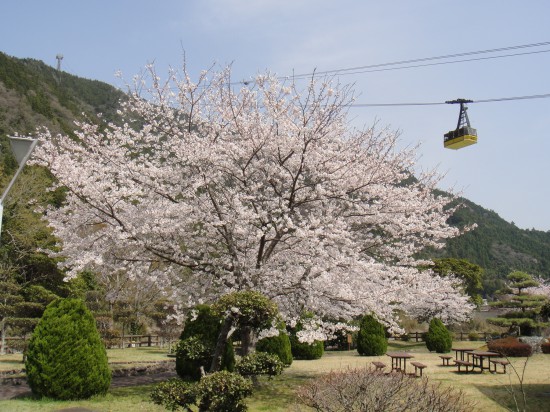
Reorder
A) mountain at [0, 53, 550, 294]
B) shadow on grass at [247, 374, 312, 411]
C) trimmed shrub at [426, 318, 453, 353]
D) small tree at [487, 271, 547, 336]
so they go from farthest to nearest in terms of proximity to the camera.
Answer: mountain at [0, 53, 550, 294] < small tree at [487, 271, 547, 336] < trimmed shrub at [426, 318, 453, 353] < shadow on grass at [247, 374, 312, 411]

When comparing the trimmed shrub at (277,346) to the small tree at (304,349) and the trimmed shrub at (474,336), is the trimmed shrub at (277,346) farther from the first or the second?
the trimmed shrub at (474,336)

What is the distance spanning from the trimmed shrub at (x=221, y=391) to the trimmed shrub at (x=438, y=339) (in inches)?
752

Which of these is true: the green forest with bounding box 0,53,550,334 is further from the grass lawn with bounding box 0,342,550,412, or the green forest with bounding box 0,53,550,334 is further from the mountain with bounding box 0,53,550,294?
the grass lawn with bounding box 0,342,550,412

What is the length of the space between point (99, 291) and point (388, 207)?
17766 mm

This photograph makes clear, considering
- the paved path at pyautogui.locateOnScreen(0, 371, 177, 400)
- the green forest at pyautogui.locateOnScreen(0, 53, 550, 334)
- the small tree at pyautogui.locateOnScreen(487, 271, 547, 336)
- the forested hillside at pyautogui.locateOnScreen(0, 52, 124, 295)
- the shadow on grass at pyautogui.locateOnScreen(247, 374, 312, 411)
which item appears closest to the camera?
the shadow on grass at pyautogui.locateOnScreen(247, 374, 312, 411)

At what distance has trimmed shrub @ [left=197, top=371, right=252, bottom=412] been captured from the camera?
7.69m

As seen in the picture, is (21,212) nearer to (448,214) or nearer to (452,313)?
(448,214)

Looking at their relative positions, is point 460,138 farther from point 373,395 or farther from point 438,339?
point 438,339

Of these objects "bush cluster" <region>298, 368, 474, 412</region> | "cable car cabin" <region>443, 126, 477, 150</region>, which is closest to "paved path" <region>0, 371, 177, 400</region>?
"bush cluster" <region>298, 368, 474, 412</region>

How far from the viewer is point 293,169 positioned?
10695 millimetres

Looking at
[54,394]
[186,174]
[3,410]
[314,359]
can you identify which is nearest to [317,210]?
[186,174]

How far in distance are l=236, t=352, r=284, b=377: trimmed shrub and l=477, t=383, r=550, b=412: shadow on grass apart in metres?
4.51

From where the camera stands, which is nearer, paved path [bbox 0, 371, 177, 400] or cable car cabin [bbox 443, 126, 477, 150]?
cable car cabin [bbox 443, 126, 477, 150]

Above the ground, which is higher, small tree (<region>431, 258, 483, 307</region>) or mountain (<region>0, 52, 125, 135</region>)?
mountain (<region>0, 52, 125, 135</region>)
